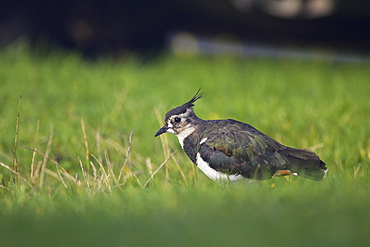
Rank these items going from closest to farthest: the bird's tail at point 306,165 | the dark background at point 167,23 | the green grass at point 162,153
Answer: the green grass at point 162,153 → the bird's tail at point 306,165 → the dark background at point 167,23

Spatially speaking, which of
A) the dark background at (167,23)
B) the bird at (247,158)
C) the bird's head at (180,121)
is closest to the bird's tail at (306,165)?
the bird at (247,158)

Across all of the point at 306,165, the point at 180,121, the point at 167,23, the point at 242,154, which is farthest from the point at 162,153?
the point at 167,23

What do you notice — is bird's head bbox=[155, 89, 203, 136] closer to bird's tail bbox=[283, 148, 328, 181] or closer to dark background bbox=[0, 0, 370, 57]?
bird's tail bbox=[283, 148, 328, 181]

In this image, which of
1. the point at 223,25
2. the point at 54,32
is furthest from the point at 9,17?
the point at 223,25

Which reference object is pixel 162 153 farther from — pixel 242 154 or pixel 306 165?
pixel 306 165

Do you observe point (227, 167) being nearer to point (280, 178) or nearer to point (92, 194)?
point (280, 178)

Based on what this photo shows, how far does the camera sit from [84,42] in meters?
10.6

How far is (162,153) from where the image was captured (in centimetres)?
617

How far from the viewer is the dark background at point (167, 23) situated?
997cm

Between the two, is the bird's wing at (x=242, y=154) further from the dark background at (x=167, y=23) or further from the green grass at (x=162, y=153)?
the dark background at (x=167, y=23)

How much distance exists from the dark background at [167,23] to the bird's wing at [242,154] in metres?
5.79

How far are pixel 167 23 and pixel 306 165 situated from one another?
288 inches

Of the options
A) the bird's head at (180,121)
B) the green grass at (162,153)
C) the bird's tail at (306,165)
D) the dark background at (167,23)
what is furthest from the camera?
the dark background at (167,23)

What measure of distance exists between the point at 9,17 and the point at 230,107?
5075mm
